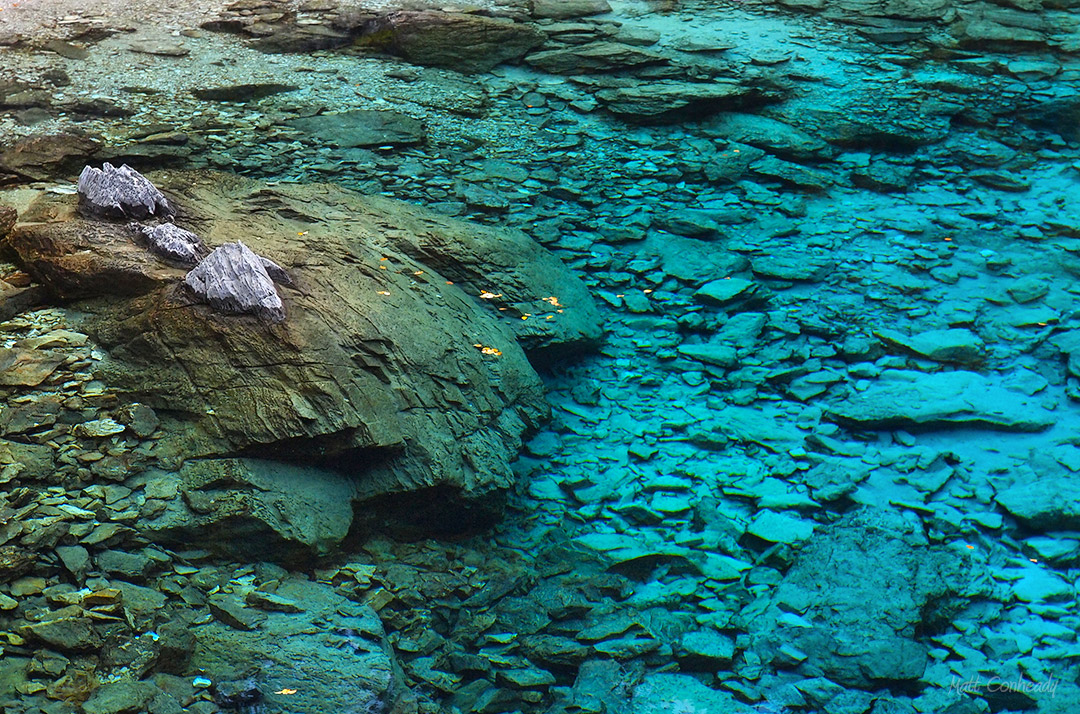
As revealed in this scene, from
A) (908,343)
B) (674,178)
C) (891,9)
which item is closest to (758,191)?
(674,178)

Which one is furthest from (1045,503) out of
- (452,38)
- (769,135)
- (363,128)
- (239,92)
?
(239,92)

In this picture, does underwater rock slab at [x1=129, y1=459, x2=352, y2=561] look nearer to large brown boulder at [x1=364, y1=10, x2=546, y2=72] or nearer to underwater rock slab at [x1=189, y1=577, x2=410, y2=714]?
underwater rock slab at [x1=189, y1=577, x2=410, y2=714]

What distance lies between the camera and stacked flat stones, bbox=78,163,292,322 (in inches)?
122

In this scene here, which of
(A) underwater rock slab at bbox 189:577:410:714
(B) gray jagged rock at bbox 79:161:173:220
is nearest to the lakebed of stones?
(A) underwater rock slab at bbox 189:577:410:714

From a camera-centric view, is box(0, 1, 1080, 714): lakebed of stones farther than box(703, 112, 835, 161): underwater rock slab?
No

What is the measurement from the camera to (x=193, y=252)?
3.35 metres

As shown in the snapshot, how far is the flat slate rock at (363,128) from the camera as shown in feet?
16.7

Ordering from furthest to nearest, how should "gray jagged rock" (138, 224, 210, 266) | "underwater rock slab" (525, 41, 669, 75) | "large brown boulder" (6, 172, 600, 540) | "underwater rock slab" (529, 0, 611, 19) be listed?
"underwater rock slab" (529, 0, 611, 19), "underwater rock slab" (525, 41, 669, 75), "gray jagged rock" (138, 224, 210, 266), "large brown boulder" (6, 172, 600, 540)

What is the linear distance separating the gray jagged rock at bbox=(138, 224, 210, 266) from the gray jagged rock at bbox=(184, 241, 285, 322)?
8.2 inches

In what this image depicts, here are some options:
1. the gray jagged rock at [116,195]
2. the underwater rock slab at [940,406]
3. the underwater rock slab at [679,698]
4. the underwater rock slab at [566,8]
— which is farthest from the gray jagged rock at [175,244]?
the underwater rock slab at [566,8]

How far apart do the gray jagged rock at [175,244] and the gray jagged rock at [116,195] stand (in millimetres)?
169

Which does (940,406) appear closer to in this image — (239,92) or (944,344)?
(944,344)

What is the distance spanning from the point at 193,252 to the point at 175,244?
66 mm

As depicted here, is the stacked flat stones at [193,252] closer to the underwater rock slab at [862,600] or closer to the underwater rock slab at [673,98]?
the underwater rock slab at [862,600]
